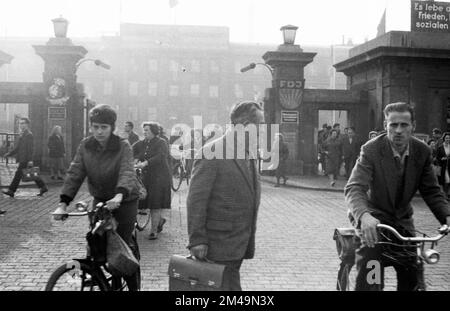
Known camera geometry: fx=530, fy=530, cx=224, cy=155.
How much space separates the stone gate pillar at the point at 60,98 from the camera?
18.3 meters

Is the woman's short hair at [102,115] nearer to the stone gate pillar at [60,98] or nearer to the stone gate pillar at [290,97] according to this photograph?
the stone gate pillar at [60,98]

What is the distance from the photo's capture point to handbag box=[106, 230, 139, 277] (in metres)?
3.97

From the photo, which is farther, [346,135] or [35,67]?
[35,67]

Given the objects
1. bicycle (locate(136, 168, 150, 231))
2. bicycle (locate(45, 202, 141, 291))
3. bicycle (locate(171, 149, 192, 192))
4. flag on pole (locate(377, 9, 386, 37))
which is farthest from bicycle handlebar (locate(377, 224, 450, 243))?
flag on pole (locate(377, 9, 386, 37))

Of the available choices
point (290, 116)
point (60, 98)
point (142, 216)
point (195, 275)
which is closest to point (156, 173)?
point (142, 216)

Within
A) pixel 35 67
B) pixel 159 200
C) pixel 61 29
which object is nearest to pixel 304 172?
pixel 61 29

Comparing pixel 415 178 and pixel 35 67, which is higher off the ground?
pixel 35 67

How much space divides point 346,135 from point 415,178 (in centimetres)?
1414

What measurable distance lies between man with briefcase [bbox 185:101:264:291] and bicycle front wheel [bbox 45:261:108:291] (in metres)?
0.75

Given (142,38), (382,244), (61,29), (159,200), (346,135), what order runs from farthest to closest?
1. (142,38)
2. (61,29)
3. (346,135)
4. (159,200)
5. (382,244)

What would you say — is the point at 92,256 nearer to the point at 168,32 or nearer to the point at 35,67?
the point at 168,32

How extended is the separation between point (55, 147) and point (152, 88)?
4218cm

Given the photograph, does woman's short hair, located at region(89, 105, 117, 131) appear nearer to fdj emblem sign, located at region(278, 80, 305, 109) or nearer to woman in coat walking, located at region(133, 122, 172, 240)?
woman in coat walking, located at region(133, 122, 172, 240)

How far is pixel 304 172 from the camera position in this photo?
19969 millimetres
